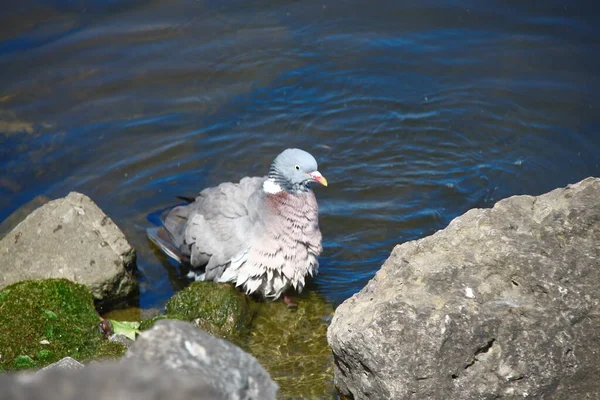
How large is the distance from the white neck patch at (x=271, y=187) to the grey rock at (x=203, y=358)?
4017 millimetres

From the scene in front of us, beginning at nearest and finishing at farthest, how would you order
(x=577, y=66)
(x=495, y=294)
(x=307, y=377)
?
(x=495, y=294) < (x=307, y=377) < (x=577, y=66)

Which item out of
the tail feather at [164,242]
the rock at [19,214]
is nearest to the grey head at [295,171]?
the tail feather at [164,242]

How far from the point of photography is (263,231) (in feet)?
21.5

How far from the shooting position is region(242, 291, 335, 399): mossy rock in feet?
18.2

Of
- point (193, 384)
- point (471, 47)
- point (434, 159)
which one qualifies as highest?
point (193, 384)

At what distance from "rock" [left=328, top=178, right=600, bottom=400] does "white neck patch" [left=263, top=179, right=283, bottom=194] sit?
85.0 inches

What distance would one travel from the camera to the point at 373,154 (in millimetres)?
8266

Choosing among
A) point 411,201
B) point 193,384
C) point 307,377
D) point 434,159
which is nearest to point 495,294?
point 307,377

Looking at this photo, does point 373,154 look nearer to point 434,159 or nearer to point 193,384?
point 434,159

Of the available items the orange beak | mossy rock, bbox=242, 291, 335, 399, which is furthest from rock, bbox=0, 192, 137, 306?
the orange beak

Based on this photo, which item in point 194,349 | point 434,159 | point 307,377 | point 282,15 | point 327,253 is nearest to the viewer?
point 194,349

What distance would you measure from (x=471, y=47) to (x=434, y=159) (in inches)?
93.0

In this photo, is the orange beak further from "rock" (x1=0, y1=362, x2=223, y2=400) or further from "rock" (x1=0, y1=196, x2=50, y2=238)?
"rock" (x1=0, y1=362, x2=223, y2=400)

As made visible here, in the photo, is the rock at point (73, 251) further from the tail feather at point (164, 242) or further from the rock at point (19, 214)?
the rock at point (19, 214)
